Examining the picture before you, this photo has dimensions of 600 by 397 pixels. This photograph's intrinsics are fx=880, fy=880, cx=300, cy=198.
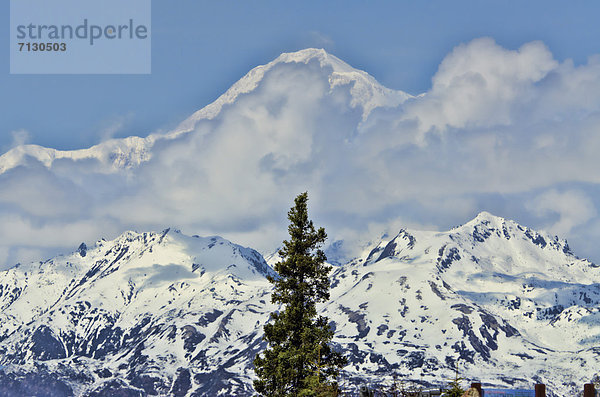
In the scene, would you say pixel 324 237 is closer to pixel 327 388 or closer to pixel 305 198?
pixel 305 198

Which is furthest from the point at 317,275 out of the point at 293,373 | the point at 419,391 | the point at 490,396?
the point at 490,396

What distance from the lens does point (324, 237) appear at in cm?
7256

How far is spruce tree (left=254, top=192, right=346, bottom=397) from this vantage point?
67250mm

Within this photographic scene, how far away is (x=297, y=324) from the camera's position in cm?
6975

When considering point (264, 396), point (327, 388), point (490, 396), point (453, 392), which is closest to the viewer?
point (490, 396)

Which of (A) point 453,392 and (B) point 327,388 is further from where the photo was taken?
(B) point 327,388

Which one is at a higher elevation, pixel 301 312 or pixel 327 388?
pixel 301 312

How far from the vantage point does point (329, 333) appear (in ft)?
218

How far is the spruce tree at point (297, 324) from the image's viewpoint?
67250mm

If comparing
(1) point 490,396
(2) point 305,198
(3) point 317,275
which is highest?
(2) point 305,198

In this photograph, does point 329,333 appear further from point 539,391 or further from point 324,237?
point 539,391

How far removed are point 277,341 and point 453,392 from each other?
2897cm

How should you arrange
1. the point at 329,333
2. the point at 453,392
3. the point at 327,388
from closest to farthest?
the point at 453,392, the point at 327,388, the point at 329,333

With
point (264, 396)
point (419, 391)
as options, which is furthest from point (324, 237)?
point (419, 391)
